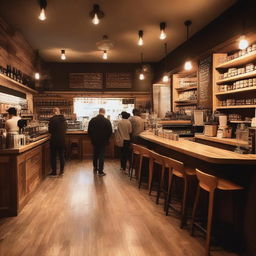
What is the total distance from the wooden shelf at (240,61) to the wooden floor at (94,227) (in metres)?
3.10

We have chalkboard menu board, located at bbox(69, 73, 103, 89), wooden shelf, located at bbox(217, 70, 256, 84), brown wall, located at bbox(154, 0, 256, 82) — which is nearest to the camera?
brown wall, located at bbox(154, 0, 256, 82)

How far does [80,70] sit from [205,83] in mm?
5404

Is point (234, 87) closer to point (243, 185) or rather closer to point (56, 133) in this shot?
point (243, 185)

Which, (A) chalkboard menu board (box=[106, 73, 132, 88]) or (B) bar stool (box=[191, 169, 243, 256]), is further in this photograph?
(A) chalkboard menu board (box=[106, 73, 132, 88])

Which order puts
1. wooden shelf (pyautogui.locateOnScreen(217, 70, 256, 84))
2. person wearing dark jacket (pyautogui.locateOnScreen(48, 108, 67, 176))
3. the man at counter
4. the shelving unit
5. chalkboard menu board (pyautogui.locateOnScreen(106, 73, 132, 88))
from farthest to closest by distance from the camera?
1. chalkboard menu board (pyautogui.locateOnScreen(106, 73, 132, 88))
2. person wearing dark jacket (pyautogui.locateOnScreen(48, 108, 67, 176))
3. the shelving unit
4. wooden shelf (pyautogui.locateOnScreen(217, 70, 256, 84))
5. the man at counter

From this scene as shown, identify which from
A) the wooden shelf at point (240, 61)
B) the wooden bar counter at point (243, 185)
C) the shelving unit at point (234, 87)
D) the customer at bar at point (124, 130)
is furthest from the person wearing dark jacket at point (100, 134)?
the wooden bar counter at point (243, 185)

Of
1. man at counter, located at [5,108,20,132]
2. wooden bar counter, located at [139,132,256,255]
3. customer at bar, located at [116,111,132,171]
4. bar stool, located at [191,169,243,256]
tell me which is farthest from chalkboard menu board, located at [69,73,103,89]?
bar stool, located at [191,169,243,256]

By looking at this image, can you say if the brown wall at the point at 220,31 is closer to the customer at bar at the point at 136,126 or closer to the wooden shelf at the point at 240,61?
the wooden shelf at the point at 240,61

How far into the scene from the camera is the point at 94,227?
3.73 metres

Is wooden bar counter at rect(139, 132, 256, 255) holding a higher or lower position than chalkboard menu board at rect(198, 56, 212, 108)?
lower

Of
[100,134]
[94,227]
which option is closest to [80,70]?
[100,134]

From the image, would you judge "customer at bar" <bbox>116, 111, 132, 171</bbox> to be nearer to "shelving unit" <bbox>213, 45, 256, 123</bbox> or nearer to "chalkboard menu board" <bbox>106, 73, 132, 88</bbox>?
"shelving unit" <bbox>213, 45, 256, 123</bbox>

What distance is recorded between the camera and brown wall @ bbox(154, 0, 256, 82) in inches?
186

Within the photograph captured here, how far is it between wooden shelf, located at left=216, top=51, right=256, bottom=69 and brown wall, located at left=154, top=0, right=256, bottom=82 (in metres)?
0.42
